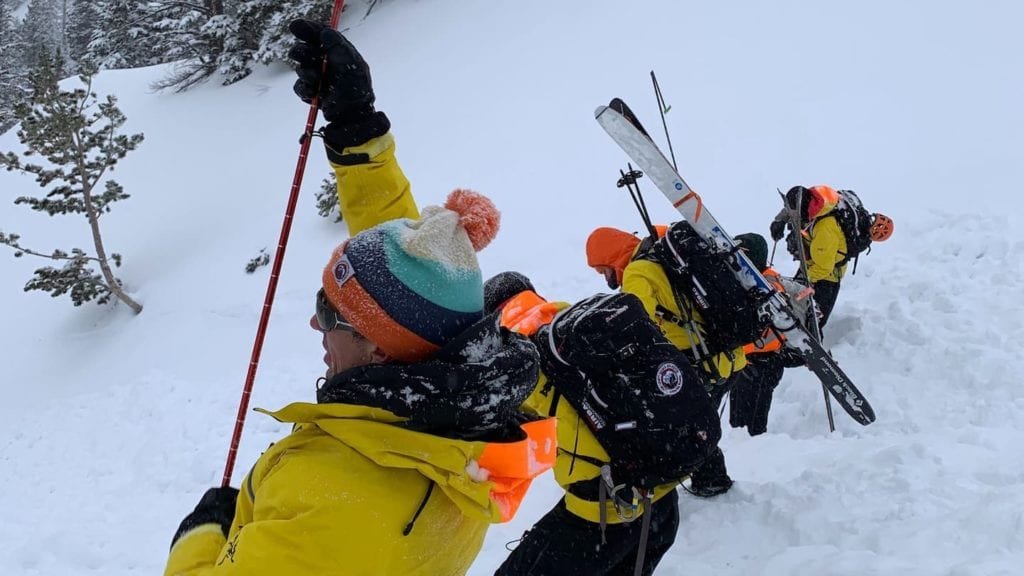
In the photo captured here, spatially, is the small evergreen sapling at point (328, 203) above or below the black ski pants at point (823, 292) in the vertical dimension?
below

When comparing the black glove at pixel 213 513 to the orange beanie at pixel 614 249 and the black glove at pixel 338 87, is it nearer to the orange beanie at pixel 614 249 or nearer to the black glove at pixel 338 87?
the black glove at pixel 338 87

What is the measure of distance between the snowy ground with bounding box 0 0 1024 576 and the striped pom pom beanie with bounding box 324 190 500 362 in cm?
262

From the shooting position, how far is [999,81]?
1016cm

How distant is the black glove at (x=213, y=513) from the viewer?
6.04 feet

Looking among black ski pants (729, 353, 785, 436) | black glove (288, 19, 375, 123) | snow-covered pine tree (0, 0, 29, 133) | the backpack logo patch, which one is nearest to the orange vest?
the backpack logo patch

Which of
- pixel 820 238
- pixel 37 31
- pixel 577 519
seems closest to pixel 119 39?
pixel 37 31

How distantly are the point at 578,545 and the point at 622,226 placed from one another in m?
7.36

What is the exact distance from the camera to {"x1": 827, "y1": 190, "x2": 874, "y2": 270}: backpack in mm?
5461

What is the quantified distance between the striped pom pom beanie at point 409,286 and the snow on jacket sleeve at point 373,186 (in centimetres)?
91

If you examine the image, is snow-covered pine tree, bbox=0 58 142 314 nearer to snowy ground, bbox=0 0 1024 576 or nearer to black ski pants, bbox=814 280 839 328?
snowy ground, bbox=0 0 1024 576

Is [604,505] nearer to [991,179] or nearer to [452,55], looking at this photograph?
[991,179]

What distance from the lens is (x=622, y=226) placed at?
31.7 feet

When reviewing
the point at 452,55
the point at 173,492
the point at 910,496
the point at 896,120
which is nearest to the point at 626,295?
the point at 910,496

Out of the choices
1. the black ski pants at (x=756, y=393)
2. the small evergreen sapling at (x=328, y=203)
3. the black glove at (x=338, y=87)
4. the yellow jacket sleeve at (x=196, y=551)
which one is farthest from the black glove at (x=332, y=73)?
the small evergreen sapling at (x=328, y=203)
